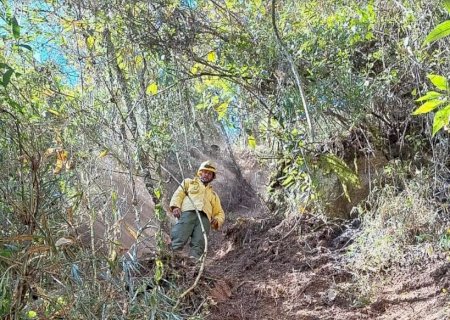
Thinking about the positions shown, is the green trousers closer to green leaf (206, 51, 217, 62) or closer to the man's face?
the man's face

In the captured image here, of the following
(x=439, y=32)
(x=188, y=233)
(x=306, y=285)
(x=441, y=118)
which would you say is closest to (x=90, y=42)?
(x=188, y=233)

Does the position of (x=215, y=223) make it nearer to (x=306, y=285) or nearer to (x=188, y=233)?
(x=188, y=233)

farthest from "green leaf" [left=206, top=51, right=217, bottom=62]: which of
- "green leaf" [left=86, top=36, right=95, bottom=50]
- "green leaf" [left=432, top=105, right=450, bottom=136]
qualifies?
"green leaf" [left=432, top=105, right=450, bottom=136]

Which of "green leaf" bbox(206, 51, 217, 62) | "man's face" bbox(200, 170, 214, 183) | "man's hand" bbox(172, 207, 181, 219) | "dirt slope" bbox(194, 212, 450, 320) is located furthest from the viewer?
"man's face" bbox(200, 170, 214, 183)

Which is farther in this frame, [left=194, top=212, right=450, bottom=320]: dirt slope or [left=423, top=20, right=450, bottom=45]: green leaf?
[left=194, top=212, right=450, bottom=320]: dirt slope

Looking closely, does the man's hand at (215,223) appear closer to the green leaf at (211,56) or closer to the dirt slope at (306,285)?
the dirt slope at (306,285)

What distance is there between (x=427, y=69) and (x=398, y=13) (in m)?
0.61

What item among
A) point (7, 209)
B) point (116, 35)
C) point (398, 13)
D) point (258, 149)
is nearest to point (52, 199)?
point (7, 209)

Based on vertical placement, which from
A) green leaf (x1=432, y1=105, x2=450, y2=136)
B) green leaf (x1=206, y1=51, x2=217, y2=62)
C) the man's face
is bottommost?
the man's face

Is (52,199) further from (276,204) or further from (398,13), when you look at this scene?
(276,204)

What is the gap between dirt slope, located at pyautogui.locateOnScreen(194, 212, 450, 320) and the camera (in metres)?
3.49

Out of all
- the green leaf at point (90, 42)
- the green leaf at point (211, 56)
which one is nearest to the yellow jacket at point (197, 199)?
the green leaf at point (211, 56)

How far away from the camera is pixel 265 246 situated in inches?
209

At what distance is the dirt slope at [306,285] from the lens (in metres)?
3.49
